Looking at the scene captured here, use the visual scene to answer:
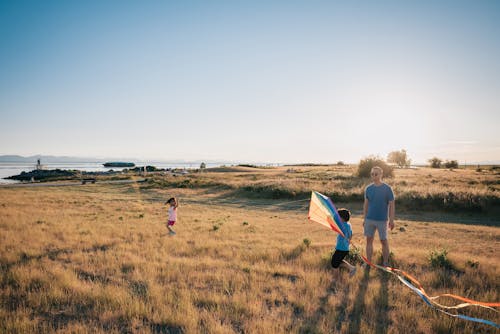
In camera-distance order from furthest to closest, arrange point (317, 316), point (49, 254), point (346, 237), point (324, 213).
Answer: point (49, 254)
point (324, 213)
point (346, 237)
point (317, 316)

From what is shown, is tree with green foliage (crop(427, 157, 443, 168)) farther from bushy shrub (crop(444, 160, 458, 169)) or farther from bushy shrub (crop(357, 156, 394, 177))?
bushy shrub (crop(357, 156, 394, 177))

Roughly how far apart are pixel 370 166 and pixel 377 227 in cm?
4098

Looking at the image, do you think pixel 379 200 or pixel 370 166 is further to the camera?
pixel 370 166

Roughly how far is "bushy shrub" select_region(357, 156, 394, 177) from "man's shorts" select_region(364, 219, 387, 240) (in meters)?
39.8

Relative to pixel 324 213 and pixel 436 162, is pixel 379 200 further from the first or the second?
pixel 436 162

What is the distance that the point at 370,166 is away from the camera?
4444cm

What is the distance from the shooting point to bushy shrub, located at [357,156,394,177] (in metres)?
43.2

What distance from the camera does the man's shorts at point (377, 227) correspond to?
701cm

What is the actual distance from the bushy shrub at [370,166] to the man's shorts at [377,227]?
130 feet

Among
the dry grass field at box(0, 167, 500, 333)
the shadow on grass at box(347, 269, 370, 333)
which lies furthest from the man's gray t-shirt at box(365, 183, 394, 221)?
the shadow on grass at box(347, 269, 370, 333)

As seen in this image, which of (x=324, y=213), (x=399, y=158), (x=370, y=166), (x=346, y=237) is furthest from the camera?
(x=399, y=158)

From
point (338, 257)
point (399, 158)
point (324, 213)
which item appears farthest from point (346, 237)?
point (399, 158)

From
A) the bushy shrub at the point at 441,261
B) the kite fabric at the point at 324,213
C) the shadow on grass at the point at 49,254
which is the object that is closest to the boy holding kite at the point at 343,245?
the kite fabric at the point at 324,213

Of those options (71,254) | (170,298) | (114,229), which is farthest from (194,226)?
(170,298)
